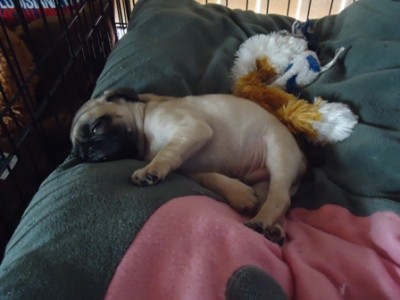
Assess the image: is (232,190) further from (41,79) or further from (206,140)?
(41,79)

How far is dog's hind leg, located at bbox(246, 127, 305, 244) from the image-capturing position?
3.00 feet

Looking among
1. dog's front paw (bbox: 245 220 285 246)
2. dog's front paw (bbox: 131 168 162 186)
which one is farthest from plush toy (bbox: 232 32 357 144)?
dog's front paw (bbox: 131 168 162 186)

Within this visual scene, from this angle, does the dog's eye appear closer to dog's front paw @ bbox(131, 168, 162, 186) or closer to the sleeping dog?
the sleeping dog

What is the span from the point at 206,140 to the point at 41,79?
69 centimetres

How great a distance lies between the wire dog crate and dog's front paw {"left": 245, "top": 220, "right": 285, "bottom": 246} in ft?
2.16

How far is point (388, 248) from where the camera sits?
2.89 feet

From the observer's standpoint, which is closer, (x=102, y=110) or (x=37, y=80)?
(x=102, y=110)

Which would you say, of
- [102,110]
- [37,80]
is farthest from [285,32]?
[37,80]

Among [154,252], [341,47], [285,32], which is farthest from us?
[285,32]

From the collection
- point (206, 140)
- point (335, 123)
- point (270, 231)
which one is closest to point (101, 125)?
point (206, 140)

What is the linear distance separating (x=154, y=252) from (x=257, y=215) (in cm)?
32

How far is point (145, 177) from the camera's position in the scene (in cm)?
90

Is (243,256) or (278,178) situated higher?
(243,256)

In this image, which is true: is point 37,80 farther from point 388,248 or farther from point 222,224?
Answer: point 388,248
